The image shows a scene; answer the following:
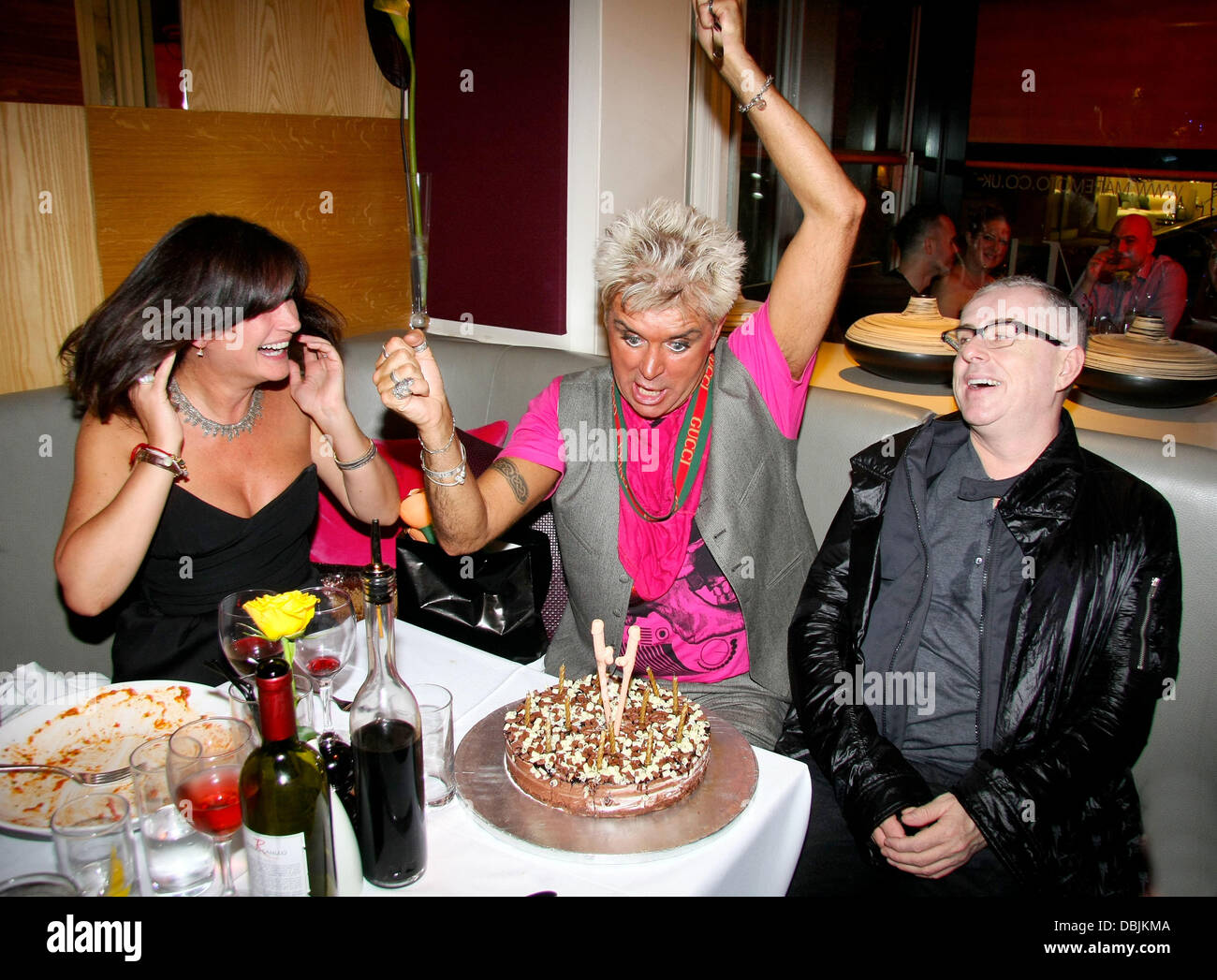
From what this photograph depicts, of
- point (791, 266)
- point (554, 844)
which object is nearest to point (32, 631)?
point (554, 844)

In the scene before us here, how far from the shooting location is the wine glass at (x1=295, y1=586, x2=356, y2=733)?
128cm

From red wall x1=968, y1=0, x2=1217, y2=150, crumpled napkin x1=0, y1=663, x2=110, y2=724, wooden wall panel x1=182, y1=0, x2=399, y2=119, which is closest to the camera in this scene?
crumpled napkin x1=0, y1=663, x2=110, y2=724

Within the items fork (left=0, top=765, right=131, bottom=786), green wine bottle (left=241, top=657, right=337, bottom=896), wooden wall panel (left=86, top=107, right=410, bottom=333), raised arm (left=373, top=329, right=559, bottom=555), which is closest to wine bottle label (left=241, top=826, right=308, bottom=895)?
green wine bottle (left=241, top=657, right=337, bottom=896)

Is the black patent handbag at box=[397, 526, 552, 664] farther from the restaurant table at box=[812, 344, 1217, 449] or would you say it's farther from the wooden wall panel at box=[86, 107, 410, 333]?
the wooden wall panel at box=[86, 107, 410, 333]

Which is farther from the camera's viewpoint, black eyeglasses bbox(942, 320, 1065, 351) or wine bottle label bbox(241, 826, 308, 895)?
black eyeglasses bbox(942, 320, 1065, 351)

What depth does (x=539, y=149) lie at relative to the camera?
3004 mm

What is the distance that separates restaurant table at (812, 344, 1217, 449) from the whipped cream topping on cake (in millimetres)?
1251

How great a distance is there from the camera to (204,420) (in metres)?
1.94

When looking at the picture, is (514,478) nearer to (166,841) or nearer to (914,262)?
(166,841)

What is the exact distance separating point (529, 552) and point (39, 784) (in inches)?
44.9

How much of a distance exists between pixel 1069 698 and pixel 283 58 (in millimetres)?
2716

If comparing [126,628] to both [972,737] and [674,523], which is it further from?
[972,737]

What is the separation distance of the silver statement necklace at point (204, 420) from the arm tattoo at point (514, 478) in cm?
57

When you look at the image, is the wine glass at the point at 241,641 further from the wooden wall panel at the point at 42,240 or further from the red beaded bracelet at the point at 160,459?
the wooden wall panel at the point at 42,240
